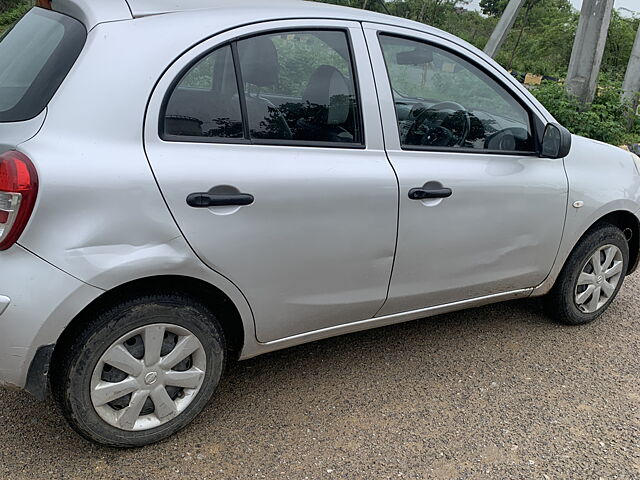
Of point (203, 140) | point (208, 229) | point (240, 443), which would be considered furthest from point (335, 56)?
point (240, 443)

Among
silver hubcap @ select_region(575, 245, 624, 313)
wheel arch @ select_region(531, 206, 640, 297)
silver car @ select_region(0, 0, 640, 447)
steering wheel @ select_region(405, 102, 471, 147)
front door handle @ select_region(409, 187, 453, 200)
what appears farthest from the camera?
silver hubcap @ select_region(575, 245, 624, 313)

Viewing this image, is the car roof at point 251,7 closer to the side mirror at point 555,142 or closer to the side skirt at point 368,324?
the side mirror at point 555,142

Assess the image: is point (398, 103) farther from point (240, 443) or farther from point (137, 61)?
point (240, 443)

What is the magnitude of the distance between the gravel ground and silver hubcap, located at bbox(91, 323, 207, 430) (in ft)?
0.61

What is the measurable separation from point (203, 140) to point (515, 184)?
1.57 meters

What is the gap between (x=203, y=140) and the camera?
225 cm

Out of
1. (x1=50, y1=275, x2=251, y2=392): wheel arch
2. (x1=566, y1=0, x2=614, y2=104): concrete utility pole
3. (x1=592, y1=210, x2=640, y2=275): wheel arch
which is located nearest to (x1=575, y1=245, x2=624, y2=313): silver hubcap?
(x1=592, y1=210, x2=640, y2=275): wheel arch

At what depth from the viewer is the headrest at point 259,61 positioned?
2371 mm

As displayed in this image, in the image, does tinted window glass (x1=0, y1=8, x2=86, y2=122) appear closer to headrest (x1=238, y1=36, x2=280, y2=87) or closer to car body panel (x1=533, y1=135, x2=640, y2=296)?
headrest (x1=238, y1=36, x2=280, y2=87)

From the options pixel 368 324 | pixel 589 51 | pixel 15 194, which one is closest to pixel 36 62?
pixel 15 194

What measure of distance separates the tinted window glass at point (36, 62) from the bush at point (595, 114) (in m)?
8.47

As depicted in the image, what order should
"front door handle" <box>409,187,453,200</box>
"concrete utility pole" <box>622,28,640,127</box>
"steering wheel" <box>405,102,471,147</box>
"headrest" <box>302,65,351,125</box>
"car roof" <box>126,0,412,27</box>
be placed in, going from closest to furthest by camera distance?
"car roof" <box>126,0,412,27</box> → "headrest" <box>302,65,351,125</box> → "front door handle" <box>409,187,453,200</box> → "steering wheel" <box>405,102,471,147</box> → "concrete utility pole" <box>622,28,640,127</box>

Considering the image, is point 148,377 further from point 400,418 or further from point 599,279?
point 599,279

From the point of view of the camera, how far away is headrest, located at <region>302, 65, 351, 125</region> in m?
2.58
